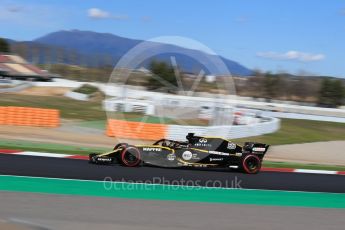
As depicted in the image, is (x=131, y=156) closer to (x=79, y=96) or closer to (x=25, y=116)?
(x=25, y=116)

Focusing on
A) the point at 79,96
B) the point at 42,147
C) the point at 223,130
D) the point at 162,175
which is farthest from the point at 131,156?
the point at 79,96

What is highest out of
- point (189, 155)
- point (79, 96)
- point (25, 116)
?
point (79, 96)

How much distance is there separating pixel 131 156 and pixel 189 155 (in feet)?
4.46

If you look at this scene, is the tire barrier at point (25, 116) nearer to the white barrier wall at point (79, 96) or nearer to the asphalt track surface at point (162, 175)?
the asphalt track surface at point (162, 175)

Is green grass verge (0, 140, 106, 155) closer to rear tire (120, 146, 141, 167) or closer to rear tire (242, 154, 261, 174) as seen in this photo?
rear tire (120, 146, 141, 167)

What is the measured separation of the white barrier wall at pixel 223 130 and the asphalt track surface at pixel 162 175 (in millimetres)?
7082

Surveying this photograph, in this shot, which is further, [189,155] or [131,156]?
[189,155]

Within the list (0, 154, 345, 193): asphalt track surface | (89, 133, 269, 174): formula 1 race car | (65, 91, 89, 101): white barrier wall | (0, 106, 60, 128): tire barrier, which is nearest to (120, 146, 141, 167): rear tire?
(89, 133, 269, 174): formula 1 race car

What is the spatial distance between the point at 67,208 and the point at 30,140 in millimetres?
11435

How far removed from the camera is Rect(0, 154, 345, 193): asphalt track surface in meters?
9.82

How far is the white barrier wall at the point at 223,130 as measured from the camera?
1936cm

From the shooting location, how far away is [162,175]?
1052 centimetres

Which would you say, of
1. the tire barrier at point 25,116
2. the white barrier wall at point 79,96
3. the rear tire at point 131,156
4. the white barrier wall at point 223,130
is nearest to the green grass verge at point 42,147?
the rear tire at point 131,156

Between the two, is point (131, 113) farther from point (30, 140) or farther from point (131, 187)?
point (131, 187)
